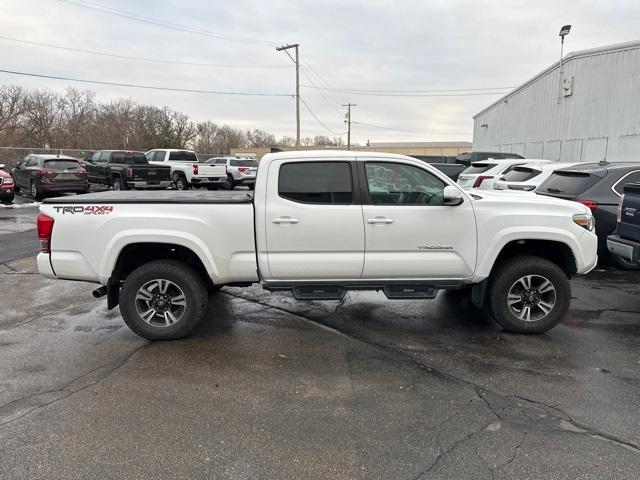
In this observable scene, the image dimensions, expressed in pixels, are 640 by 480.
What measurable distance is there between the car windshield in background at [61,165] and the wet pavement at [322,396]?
1324 centimetres

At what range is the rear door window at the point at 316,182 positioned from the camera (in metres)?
4.60

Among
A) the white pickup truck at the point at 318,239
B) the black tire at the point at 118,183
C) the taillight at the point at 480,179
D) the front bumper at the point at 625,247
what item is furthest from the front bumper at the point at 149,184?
the front bumper at the point at 625,247

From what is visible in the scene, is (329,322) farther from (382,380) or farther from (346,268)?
(382,380)

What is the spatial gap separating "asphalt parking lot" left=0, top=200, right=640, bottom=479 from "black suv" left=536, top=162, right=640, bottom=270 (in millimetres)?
1660

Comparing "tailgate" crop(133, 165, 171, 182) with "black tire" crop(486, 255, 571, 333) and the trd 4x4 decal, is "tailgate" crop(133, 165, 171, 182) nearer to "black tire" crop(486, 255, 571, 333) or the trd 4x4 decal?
the trd 4x4 decal

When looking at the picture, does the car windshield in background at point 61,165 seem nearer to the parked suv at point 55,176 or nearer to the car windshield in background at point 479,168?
the parked suv at point 55,176

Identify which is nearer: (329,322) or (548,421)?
(548,421)

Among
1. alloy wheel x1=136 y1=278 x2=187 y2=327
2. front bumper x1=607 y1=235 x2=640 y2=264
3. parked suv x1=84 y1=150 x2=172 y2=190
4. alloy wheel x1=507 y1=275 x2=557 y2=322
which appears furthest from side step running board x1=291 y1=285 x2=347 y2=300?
parked suv x1=84 y1=150 x2=172 y2=190

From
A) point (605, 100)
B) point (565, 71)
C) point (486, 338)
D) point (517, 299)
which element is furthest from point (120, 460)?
point (565, 71)

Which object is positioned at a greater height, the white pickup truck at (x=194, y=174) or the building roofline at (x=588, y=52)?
the building roofline at (x=588, y=52)

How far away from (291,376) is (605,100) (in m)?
18.9

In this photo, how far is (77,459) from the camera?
2826 mm

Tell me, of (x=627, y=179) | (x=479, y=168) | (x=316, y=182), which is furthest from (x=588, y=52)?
(x=316, y=182)

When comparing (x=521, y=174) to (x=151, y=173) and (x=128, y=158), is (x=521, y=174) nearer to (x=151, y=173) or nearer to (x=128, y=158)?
(x=151, y=173)
